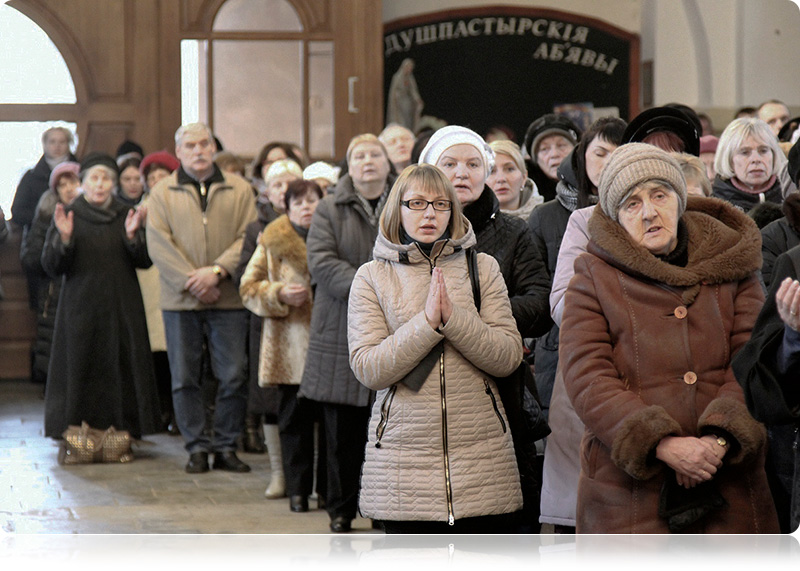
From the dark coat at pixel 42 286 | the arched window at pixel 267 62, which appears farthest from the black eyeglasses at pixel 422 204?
the arched window at pixel 267 62

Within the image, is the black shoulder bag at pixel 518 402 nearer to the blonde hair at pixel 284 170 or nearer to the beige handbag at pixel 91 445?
the blonde hair at pixel 284 170

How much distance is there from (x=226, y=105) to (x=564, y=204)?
9.43m

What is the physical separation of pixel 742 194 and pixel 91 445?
4.01 metres

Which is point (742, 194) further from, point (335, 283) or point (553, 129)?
point (335, 283)

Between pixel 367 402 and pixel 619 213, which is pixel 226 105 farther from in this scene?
pixel 619 213

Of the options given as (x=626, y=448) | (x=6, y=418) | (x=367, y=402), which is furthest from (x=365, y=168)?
(x=6, y=418)

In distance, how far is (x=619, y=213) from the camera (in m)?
3.27

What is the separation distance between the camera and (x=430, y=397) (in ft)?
12.2

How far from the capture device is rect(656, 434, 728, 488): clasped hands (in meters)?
2.98

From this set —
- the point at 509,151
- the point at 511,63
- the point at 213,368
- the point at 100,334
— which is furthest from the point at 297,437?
the point at 511,63

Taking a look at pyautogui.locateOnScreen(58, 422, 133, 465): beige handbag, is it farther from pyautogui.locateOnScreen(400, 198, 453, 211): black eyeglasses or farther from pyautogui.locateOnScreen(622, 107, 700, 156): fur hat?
pyautogui.locateOnScreen(622, 107, 700, 156): fur hat

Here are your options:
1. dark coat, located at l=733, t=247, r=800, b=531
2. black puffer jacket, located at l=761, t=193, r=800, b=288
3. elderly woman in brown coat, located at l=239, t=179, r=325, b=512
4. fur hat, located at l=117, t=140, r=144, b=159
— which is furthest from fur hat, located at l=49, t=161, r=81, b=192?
dark coat, located at l=733, t=247, r=800, b=531

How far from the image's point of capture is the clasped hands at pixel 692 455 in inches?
117

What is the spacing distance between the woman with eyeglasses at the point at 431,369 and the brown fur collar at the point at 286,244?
2.24 m
